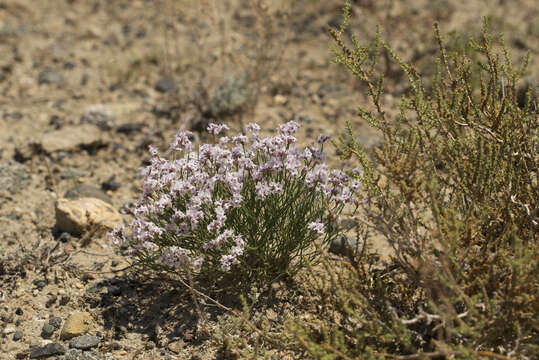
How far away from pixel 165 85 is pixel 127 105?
1.93 ft

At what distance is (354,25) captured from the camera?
327 inches

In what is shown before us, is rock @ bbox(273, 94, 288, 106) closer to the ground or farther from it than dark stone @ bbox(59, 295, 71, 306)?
farther from it

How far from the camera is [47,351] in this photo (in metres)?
3.44

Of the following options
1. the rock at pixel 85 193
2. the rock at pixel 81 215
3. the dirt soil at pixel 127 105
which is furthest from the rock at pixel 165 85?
the rock at pixel 81 215

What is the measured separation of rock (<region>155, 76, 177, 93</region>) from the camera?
23.3 feet

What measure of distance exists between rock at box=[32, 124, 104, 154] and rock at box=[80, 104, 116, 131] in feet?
0.74

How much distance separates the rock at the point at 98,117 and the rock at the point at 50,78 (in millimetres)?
Answer: 1164

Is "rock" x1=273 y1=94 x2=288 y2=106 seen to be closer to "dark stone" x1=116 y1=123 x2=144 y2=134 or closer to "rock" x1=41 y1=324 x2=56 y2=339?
"dark stone" x1=116 y1=123 x2=144 y2=134

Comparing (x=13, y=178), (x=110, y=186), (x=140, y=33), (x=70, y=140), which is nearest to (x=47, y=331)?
(x=110, y=186)

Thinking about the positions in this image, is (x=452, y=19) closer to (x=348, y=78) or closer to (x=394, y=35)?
(x=394, y=35)

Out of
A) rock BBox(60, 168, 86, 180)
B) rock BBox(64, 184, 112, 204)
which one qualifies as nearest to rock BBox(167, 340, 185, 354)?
rock BBox(64, 184, 112, 204)

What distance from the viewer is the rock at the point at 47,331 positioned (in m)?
3.62

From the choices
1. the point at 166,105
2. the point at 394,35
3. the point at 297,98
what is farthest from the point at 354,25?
the point at 166,105

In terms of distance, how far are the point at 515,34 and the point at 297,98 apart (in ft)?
12.0
